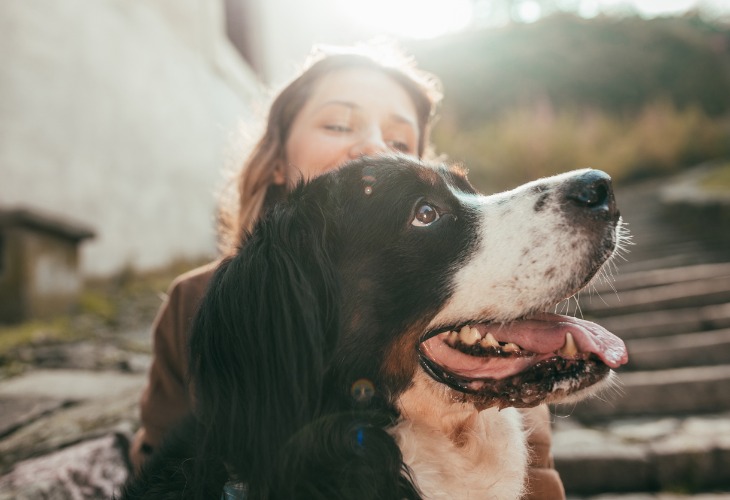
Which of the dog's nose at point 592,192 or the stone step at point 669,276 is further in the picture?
the stone step at point 669,276

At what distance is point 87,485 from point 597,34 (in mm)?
23201

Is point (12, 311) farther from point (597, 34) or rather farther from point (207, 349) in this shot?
point (597, 34)

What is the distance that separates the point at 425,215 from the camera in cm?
163

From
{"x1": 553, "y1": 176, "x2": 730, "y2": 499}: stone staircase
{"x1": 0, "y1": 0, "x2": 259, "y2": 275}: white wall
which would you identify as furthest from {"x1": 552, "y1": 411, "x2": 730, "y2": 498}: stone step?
{"x1": 0, "y1": 0, "x2": 259, "y2": 275}: white wall

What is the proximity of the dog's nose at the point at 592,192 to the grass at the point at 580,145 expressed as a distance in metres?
8.59

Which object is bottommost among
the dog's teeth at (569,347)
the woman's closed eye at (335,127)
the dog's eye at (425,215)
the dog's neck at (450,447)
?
the dog's neck at (450,447)

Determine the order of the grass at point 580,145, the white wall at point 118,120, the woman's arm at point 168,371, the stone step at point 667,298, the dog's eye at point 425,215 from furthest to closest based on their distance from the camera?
the grass at point 580,145
the stone step at point 667,298
the white wall at point 118,120
the woman's arm at point 168,371
the dog's eye at point 425,215

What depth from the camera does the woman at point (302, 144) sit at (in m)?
2.12

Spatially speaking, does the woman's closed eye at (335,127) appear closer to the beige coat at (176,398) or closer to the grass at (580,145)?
the beige coat at (176,398)

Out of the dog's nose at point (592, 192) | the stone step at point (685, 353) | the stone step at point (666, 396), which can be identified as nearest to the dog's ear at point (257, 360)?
the dog's nose at point (592, 192)

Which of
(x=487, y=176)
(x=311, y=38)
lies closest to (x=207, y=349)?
(x=487, y=176)

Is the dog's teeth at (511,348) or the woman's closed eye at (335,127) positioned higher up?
the woman's closed eye at (335,127)

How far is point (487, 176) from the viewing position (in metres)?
10.3

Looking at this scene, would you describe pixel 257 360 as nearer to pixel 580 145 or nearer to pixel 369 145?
pixel 369 145
